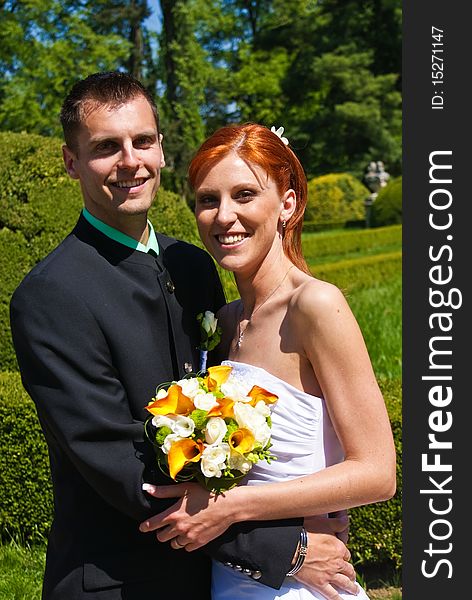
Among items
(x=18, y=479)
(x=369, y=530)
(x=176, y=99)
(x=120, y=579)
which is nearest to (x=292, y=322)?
(x=120, y=579)

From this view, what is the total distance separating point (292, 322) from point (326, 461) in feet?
1.46

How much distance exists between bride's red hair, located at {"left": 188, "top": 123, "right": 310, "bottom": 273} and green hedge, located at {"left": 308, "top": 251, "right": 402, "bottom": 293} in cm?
835

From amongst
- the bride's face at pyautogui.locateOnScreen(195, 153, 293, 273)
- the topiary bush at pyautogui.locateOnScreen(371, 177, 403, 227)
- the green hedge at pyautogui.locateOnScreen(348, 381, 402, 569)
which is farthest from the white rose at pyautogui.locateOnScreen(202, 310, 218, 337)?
the topiary bush at pyautogui.locateOnScreen(371, 177, 403, 227)

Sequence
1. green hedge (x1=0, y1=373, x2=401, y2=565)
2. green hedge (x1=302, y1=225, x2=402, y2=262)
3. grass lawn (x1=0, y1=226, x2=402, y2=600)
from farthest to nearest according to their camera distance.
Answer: green hedge (x1=302, y1=225, x2=402, y2=262) < green hedge (x1=0, y1=373, x2=401, y2=565) < grass lawn (x1=0, y1=226, x2=402, y2=600)

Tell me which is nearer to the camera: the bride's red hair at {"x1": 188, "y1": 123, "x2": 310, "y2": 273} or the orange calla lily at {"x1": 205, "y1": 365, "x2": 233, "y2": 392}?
the orange calla lily at {"x1": 205, "y1": 365, "x2": 233, "y2": 392}

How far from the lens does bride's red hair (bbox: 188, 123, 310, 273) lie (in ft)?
8.28

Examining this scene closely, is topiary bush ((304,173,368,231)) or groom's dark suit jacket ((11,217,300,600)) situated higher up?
topiary bush ((304,173,368,231))

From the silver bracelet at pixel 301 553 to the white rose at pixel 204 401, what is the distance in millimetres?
537

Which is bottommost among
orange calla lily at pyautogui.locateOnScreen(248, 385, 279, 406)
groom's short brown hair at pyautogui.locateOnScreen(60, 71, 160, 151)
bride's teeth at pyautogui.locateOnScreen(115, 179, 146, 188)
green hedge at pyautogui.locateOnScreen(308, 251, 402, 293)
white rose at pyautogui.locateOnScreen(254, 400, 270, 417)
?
white rose at pyautogui.locateOnScreen(254, 400, 270, 417)

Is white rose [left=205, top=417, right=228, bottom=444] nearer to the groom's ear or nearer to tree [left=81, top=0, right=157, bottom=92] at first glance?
the groom's ear

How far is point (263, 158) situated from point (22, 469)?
2.95m

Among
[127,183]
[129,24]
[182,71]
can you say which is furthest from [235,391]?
[129,24]

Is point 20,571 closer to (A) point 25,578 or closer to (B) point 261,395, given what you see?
(A) point 25,578

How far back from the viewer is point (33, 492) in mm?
4738
